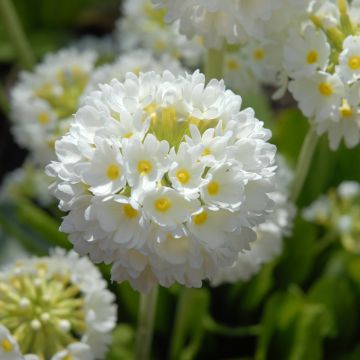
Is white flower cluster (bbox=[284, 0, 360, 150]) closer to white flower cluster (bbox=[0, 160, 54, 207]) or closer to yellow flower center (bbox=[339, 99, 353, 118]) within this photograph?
yellow flower center (bbox=[339, 99, 353, 118])

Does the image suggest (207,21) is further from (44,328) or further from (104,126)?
(44,328)

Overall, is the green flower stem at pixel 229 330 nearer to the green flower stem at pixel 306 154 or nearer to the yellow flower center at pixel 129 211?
the green flower stem at pixel 306 154

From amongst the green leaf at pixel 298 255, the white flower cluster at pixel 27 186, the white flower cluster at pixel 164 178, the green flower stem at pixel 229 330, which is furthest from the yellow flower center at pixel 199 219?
the white flower cluster at pixel 27 186

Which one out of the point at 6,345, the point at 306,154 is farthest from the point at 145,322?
the point at 306,154

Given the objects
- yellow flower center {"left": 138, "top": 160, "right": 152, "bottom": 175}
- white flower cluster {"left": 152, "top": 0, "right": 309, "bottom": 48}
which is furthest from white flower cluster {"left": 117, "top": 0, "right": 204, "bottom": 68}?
yellow flower center {"left": 138, "top": 160, "right": 152, "bottom": 175}

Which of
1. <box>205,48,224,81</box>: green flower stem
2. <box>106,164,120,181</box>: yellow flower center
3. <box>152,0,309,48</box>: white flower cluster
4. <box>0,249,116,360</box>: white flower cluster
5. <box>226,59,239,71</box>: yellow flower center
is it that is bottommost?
<box>0,249,116,360</box>: white flower cluster

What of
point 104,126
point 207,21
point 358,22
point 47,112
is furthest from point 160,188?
point 47,112

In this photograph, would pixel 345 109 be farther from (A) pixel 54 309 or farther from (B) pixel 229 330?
(B) pixel 229 330
